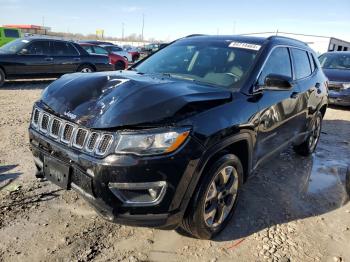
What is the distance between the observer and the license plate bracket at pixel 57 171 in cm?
276

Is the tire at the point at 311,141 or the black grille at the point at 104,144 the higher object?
the black grille at the point at 104,144

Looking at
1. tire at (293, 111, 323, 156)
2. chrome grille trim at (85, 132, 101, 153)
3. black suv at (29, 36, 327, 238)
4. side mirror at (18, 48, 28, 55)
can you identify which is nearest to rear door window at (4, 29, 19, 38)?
side mirror at (18, 48, 28, 55)

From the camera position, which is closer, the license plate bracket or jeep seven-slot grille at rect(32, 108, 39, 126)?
the license plate bracket

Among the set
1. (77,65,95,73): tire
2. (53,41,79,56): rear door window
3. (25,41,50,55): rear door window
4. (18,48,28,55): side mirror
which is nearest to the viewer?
(18,48,28,55): side mirror

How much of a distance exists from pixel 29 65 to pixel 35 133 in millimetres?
8878

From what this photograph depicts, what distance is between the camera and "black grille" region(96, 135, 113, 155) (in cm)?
253

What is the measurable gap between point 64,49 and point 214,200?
10.4 metres

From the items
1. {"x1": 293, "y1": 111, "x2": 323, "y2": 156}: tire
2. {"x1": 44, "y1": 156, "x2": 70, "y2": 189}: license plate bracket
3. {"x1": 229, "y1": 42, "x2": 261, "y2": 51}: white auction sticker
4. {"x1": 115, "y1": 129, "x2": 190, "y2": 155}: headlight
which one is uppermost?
{"x1": 229, "y1": 42, "x2": 261, "y2": 51}: white auction sticker

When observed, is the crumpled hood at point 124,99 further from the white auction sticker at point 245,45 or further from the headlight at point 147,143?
the white auction sticker at point 245,45

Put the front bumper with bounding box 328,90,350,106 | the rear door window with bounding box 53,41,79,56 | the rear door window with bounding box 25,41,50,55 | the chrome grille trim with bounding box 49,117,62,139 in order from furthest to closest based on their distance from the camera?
1. the rear door window with bounding box 53,41,79,56
2. the rear door window with bounding box 25,41,50,55
3. the front bumper with bounding box 328,90,350,106
4. the chrome grille trim with bounding box 49,117,62,139

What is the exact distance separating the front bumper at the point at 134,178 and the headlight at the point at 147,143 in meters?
0.04

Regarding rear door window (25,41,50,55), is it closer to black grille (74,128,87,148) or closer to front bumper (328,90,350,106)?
front bumper (328,90,350,106)

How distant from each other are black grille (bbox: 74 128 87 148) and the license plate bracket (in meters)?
0.20

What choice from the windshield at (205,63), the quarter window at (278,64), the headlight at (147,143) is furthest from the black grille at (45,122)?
the quarter window at (278,64)
